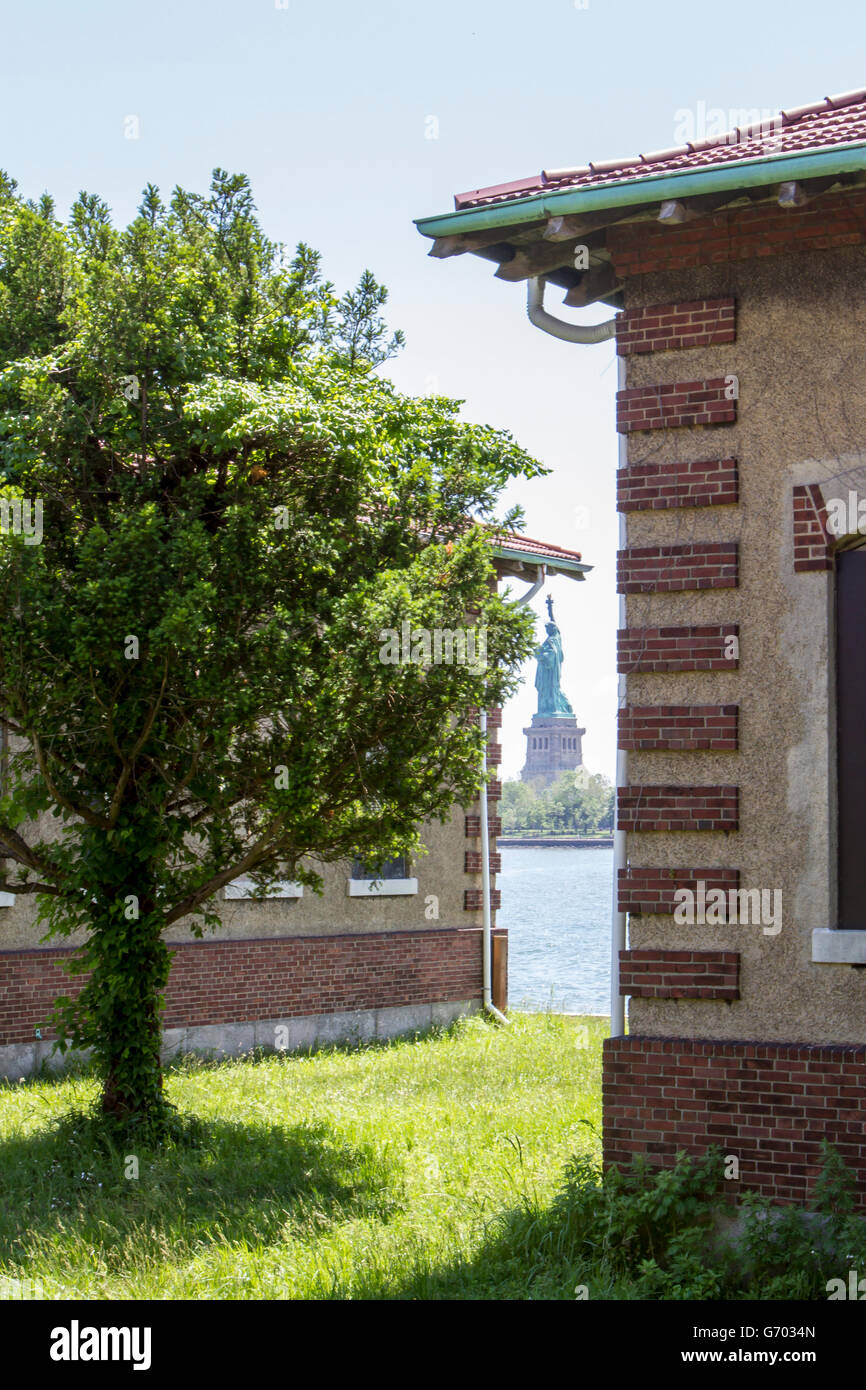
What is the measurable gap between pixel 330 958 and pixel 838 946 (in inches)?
393

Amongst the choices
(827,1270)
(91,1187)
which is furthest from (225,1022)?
(827,1270)

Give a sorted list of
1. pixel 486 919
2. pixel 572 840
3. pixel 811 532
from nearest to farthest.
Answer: pixel 811 532, pixel 486 919, pixel 572 840

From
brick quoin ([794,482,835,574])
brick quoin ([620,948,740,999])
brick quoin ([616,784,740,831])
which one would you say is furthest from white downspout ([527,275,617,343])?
brick quoin ([620,948,740,999])

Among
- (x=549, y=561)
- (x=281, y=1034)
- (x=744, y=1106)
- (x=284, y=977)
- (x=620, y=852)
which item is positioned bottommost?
(x=281, y=1034)

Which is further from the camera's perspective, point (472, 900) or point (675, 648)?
point (472, 900)

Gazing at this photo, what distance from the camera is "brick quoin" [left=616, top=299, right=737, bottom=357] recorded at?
7605 mm

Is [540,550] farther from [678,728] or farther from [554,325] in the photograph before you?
[678,728]

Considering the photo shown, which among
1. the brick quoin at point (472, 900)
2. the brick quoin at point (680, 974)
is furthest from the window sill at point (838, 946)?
the brick quoin at point (472, 900)

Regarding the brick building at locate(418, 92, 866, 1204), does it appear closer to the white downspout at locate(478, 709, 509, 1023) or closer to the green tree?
the green tree

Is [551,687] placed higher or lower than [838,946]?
higher

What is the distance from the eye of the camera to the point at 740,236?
7.60 meters

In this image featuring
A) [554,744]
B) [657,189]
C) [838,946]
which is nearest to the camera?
[838,946]

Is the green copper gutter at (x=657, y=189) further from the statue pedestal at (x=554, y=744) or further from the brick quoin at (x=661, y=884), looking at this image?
the statue pedestal at (x=554, y=744)

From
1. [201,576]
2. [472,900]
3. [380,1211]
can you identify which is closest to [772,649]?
[201,576]
